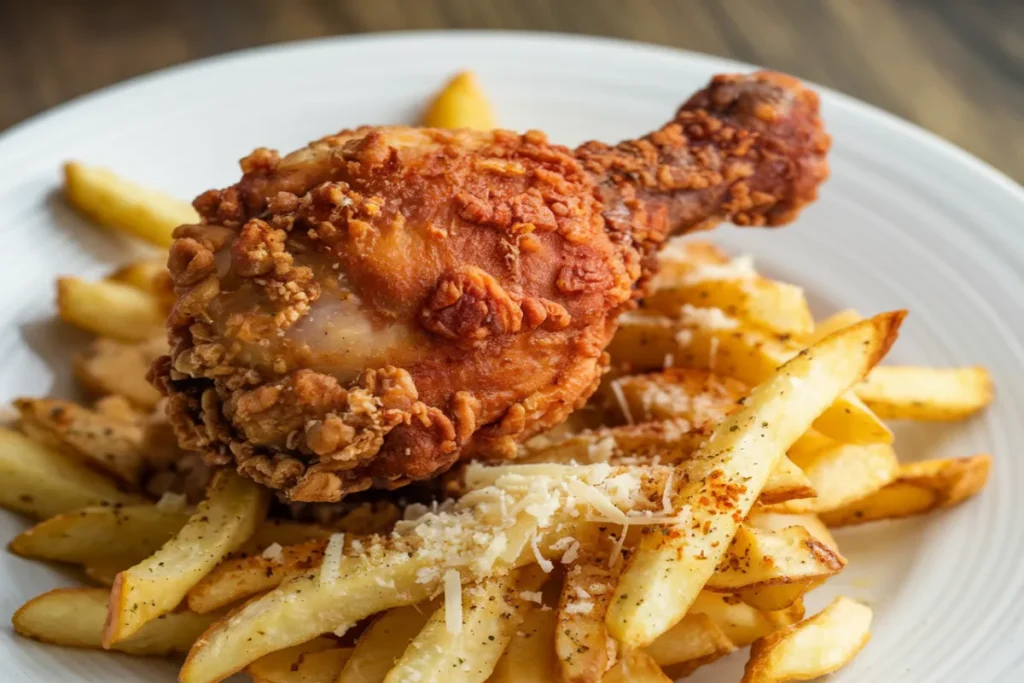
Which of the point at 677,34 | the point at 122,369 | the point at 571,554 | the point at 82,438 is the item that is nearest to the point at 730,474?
the point at 571,554

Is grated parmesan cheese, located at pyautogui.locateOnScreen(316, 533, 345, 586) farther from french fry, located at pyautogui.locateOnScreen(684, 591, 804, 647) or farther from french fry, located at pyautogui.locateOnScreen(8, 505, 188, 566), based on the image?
french fry, located at pyautogui.locateOnScreen(684, 591, 804, 647)

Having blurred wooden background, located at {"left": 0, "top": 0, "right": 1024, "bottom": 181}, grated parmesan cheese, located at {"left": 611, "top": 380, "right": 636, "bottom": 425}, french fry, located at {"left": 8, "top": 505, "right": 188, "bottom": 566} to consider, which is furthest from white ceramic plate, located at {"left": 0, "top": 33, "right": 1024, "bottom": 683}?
blurred wooden background, located at {"left": 0, "top": 0, "right": 1024, "bottom": 181}

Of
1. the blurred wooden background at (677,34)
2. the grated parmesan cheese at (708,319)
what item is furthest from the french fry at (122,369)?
the blurred wooden background at (677,34)

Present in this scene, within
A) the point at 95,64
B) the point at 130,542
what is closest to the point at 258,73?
the point at 95,64

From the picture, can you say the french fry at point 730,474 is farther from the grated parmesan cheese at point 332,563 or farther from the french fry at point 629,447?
the grated parmesan cheese at point 332,563

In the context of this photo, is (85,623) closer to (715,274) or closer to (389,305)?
(389,305)

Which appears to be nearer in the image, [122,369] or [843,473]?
[843,473]
